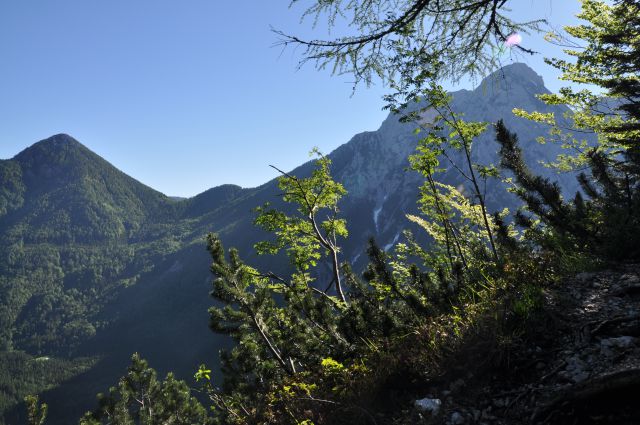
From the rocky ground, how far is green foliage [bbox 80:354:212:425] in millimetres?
41245

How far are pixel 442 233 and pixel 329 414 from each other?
841 cm

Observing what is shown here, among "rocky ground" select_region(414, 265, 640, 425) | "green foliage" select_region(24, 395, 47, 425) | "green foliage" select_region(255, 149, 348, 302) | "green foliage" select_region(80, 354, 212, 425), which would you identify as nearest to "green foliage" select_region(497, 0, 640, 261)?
"rocky ground" select_region(414, 265, 640, 425)

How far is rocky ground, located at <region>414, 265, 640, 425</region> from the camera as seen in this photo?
3.29 m

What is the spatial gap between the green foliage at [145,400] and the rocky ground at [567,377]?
4124cm

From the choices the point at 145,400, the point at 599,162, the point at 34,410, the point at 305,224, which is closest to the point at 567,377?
the point at 599,162

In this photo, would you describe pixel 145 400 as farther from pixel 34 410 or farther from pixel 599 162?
pixel 599 162

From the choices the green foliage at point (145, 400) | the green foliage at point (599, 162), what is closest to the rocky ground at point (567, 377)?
the green foliage at point (599, 162)

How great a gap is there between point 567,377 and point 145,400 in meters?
50.6

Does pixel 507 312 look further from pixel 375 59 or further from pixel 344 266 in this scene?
pixel 344 266

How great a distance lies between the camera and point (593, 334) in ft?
14.1

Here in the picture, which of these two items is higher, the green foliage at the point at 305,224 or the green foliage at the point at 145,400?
the green foliage at the point at 305,224

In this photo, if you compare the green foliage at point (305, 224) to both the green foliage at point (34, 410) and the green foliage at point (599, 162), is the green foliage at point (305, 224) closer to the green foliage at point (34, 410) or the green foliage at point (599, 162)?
the green foliage at point (599, 162)

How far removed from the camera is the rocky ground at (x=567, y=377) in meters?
3.29

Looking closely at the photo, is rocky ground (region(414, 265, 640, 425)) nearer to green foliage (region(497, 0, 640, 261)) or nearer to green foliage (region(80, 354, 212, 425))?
green foliage (region(497, 0, 640, 261))
